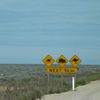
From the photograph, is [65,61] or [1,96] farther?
[65,61]

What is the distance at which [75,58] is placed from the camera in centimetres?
2859

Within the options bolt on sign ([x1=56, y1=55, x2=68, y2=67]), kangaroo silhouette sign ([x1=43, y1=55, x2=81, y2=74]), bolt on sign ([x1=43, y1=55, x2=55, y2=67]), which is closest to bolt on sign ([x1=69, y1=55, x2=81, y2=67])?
kangaroo silhouette sign ([x1=43, y1=55, x2=81, y2=74])

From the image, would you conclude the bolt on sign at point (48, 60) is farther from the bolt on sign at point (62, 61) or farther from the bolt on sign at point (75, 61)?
the bolt on sign at point (75, 61)

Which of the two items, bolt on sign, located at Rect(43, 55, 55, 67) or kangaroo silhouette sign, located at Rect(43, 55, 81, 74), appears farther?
bolt on sign, located at Rect(43, 55, 55, 67)

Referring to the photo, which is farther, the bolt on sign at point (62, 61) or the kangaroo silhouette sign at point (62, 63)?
the bolt on sign at point (62, 61)

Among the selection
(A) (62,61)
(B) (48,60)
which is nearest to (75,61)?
(A) (62,61)

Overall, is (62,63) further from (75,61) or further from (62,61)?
(75,61)

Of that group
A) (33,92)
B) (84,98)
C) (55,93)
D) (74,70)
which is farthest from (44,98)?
(74,70)

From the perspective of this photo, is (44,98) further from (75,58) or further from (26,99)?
(75,58)

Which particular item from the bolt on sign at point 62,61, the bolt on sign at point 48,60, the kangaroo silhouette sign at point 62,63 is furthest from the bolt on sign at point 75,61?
the bolt on sign at point 48,60

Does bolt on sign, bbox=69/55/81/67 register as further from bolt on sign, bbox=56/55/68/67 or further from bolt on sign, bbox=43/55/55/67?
bolt on sign, bbox=43/55/55/67

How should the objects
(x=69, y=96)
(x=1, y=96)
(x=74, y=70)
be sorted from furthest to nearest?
(x=74, y=70) → (x=69, y=96) → (x=1, y=96)

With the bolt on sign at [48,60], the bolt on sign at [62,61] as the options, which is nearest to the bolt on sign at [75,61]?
the bolt on sign at [62,61]

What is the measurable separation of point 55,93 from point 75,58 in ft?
10.5
